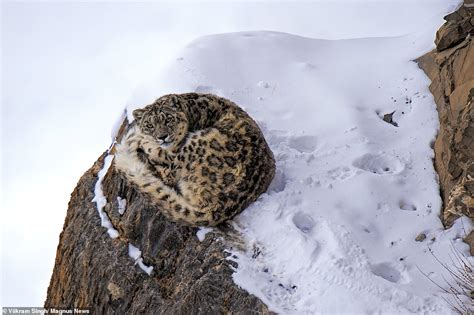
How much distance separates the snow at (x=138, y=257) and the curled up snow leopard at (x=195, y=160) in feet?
2.34

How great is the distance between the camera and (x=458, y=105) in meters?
8.18

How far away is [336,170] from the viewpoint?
8.37 metres

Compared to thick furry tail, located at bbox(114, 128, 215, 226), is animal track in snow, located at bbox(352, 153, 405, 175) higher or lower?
lower

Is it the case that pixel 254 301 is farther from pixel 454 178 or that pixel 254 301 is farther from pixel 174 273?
pixel 454 178

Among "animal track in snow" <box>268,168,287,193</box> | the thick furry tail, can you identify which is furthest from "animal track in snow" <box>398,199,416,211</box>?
the thick furry tail

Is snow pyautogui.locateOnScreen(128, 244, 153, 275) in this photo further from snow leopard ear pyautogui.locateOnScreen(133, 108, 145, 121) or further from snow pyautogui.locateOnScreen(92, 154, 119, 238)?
snow leopard ear pyautogui.locateOnScreen(133, 108, 145, 121)

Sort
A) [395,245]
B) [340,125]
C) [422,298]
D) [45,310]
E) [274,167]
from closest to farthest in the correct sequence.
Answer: [422,298], [395,245], [274,167], [340,125], [45,310]

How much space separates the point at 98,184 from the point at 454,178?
4.11 meters

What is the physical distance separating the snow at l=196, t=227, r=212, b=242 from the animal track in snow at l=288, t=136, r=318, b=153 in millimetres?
1640

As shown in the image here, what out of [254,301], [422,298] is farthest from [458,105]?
[254,301]

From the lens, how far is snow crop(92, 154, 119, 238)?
8.62 metres

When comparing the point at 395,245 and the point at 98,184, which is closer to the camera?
the point at 395,245

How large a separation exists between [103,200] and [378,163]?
314cm

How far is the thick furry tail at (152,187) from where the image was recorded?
7.65 meters
